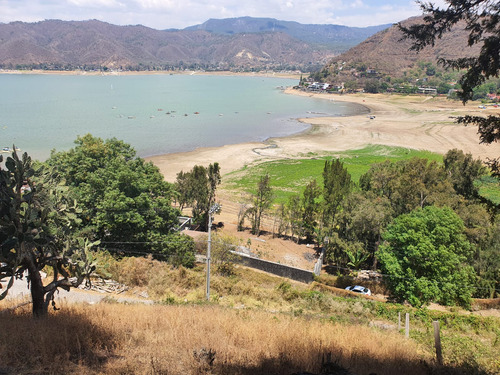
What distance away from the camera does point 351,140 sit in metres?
68.4

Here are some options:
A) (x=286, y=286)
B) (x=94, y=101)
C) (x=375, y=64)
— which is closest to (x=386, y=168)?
(x=286, y=286)

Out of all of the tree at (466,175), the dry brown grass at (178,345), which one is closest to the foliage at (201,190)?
the dry brown grass at (178,345)

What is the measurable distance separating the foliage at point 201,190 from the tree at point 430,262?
1541 centimetres

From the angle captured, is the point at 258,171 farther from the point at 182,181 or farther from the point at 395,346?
the point at 395,346

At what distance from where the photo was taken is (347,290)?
20.4m

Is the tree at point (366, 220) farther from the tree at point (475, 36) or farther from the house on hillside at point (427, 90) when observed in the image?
the house on hillside at point (427, 90)

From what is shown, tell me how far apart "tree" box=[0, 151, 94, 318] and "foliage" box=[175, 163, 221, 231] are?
815 inches

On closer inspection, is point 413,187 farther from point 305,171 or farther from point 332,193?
point 305,171

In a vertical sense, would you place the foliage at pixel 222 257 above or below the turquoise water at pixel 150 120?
below

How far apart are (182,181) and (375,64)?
181 m

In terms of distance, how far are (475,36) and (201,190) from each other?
2459cm

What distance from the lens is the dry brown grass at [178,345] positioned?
678 centimetres

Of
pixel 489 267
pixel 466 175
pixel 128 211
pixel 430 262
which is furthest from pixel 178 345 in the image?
pixel 466 175

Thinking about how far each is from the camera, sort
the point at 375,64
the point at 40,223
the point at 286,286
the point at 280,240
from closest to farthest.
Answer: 1. the point at 40,223
2. the point at 286,286
3. the point at 280,240
4. the point at 375,64
